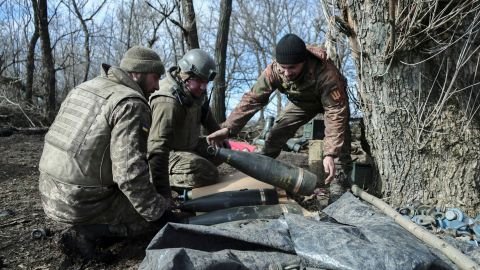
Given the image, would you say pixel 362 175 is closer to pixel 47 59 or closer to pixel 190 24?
pixel 190 24

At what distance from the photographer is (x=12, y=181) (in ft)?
17.9

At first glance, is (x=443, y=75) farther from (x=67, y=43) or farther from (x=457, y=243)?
(x=67, y=43)

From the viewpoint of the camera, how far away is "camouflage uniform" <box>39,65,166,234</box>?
303 centimetres

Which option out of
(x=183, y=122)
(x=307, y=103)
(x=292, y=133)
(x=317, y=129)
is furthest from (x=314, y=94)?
(x=317, y=129)

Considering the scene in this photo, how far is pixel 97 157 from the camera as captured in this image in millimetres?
3127

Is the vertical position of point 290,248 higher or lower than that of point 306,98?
lower

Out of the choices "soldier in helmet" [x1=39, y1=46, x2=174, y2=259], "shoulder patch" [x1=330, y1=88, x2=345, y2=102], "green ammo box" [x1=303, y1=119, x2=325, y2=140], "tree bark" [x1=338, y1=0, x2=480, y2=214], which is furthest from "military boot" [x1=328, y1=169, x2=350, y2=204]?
"green ammo box" [x1=303, y1=119, x2=325, y2=140]

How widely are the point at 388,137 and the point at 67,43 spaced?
72.8ft

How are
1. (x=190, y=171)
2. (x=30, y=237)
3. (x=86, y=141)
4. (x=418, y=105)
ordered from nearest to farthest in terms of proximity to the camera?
(x=86, y=141), (x=30, y=237), (x=418, y=105), (x=190, y=171)

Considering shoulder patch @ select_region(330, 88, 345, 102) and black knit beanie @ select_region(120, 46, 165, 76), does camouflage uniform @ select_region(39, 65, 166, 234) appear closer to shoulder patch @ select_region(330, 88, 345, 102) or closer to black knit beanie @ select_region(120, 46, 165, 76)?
black knit beanie @ select_region(120, 46, 165, 76)

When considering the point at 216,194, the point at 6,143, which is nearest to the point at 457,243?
the point at 216,194

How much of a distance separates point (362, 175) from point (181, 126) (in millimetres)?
1948

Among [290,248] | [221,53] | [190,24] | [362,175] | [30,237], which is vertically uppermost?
[190,24]

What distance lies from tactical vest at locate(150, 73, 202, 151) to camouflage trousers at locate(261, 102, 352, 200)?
85 cm
